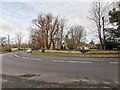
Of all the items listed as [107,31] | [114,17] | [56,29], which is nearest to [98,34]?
[107,31]

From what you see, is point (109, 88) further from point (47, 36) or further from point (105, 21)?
point (47, 36)

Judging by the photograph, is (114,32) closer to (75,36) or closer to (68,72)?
(68,72)

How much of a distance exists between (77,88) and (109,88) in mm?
1085

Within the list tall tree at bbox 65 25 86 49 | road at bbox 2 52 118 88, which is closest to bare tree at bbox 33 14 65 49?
tall tree at bbox 65 25 86 49

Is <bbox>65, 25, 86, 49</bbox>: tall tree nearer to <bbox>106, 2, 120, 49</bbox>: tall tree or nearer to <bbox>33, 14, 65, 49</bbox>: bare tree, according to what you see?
<bbox>33, 14, 65, 49</bbox>: bare tree

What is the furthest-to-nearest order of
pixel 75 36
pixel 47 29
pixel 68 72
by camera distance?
pixel 75 36 → pixel 47 29 → pixel 68 72

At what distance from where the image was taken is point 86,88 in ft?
20.3

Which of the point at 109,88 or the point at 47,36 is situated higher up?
the point at 47,36

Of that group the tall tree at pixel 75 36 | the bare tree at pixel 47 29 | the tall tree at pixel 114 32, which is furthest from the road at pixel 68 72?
the tall tree at pixel 75 36

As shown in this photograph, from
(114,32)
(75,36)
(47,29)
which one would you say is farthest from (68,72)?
(75,36)

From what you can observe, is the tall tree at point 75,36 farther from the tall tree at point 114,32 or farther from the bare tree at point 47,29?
the tall tree at point 114,32

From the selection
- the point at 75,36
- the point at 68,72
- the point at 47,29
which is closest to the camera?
the point at 68,72

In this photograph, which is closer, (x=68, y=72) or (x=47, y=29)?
(x=68, y=72)

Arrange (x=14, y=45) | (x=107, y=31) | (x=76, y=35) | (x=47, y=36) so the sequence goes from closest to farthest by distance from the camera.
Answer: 1. (x=107, y=31)
2. (x=47, y=36)
3. (x=76, y=35)
4. (x=14, y=45)
